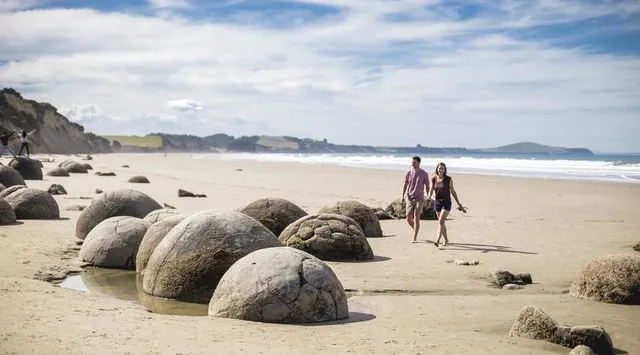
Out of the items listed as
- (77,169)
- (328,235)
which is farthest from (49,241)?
(77,169)

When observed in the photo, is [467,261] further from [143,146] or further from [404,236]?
[143,146]

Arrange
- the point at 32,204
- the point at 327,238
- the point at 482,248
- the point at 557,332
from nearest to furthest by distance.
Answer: the point at 557,332, the point at 327,238, the point at 482,248, the point at 32,204

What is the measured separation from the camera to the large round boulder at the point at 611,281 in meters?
9.34

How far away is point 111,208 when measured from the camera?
1427 cm

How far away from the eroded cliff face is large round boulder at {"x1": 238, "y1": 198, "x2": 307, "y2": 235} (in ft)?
210

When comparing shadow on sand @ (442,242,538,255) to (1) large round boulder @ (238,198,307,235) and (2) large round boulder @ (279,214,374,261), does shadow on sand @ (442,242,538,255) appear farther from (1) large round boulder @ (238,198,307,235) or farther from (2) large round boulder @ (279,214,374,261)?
(1) large round boulder @ (238,198,307,235)

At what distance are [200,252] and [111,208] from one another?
5.86 m

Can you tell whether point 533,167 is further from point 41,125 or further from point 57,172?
point 41,125

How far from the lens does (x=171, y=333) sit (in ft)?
22.8

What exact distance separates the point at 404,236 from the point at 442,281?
5.10 m

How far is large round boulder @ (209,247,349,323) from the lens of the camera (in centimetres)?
771

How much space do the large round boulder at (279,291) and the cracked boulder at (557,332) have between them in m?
2.08

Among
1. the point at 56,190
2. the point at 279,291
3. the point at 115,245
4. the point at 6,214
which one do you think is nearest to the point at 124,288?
the point at 115,245

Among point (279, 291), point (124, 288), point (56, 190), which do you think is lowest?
point (124, 288)
